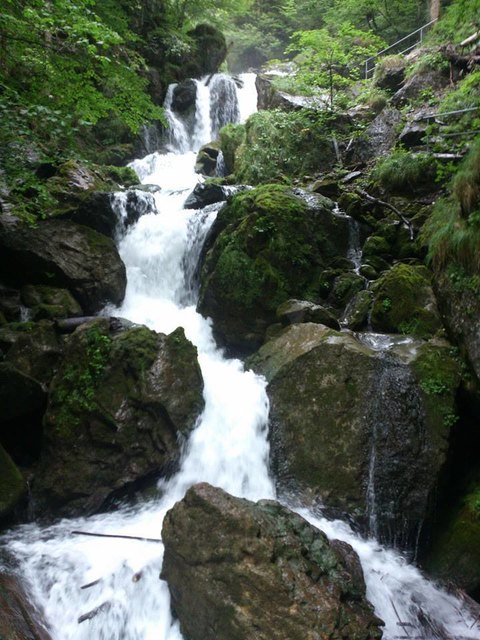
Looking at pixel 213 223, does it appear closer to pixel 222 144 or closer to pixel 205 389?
pixel 205 389

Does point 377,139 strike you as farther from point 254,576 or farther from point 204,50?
point 204,50

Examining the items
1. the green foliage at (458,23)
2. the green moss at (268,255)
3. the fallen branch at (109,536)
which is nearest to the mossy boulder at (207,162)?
the green moss at (268,255)

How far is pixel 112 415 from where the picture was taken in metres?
5.62

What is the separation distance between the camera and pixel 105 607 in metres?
3.88

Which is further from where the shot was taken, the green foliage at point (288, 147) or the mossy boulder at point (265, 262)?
the green foliage at point (288, 147)

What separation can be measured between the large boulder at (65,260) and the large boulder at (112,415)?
2.28 meters

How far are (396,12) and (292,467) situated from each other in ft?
67.2

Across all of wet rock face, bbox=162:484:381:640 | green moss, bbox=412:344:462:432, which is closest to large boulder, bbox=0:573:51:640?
wet rock face, bbox=162:484:381:640

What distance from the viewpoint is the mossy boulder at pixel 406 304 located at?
6348 millimetres

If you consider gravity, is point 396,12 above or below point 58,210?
above

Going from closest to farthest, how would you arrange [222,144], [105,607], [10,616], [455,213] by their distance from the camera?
[10,616] < [105,607] < [455,213] < [222,144]

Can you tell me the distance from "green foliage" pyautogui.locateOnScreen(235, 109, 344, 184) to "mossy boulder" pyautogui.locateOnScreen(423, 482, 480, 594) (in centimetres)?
910

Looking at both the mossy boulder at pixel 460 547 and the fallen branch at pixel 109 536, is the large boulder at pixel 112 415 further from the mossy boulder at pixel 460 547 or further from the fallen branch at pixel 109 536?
the mossy boulder at pixel 460 547

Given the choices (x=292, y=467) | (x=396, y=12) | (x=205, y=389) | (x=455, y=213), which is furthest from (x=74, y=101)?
(x=396, y=12)
